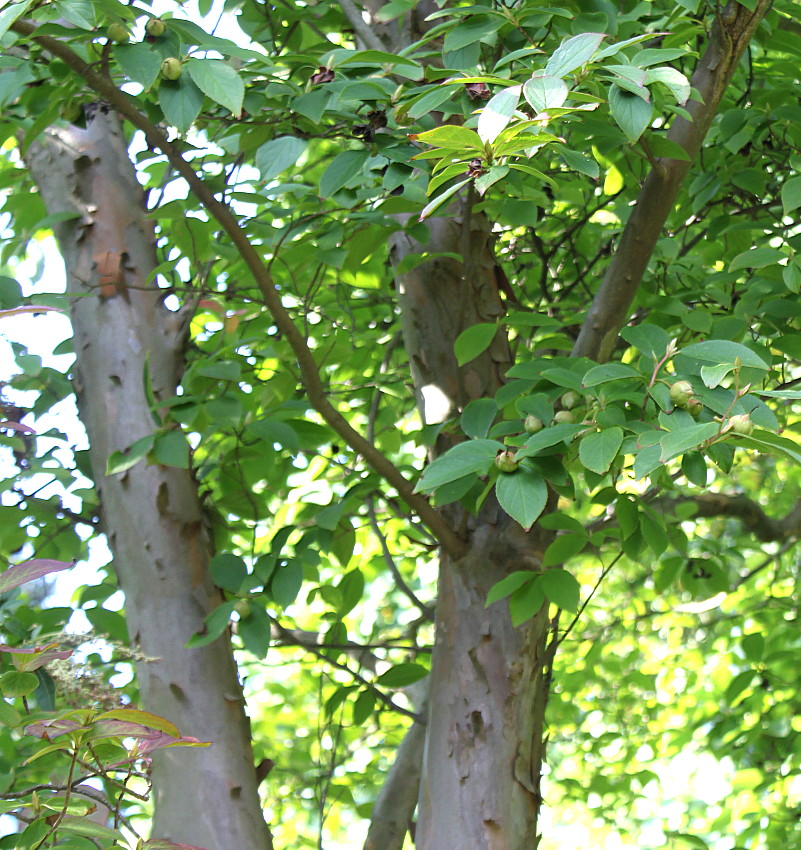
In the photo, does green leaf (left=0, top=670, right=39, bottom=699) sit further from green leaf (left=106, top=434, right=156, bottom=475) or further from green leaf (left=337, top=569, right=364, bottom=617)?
green leaf (left=337, top=569, right=364, bottom=617)

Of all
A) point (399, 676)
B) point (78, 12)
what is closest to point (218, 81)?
point (78, 12)

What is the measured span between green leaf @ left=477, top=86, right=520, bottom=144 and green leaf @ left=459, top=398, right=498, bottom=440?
683 mm

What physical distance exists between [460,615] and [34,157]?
1.57 meters

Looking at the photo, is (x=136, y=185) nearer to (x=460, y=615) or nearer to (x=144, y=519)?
(x=144, y=519)

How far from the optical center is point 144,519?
1941mm

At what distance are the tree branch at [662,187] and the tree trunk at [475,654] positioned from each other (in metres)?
0.30

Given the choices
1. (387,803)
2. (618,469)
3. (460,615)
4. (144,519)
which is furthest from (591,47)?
(387,803)

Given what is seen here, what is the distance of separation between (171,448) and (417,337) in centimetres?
68

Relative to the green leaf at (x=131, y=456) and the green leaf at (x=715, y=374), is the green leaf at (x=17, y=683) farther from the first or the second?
the green leaf at (x=715, y=374)

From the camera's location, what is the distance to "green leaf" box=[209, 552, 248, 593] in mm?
1816

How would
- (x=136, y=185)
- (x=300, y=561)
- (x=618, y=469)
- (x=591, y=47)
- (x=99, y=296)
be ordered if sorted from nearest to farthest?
(x=591, y=47), (x=618, y=469), (x=300, y=561), (x=99, y=296), (x=136, y=185)

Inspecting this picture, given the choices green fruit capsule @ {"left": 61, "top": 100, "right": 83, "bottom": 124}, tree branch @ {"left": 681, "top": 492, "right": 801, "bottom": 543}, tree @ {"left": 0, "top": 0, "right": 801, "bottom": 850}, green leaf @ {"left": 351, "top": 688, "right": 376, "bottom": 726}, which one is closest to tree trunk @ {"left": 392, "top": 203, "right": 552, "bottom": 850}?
tree @ {"left": 0, "top": 0, "right": 801, "bottom": 850}

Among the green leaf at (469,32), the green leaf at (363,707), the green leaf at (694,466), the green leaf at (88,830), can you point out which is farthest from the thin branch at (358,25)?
the green leaf at (88,830)

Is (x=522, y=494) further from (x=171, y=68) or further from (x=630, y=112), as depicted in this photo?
(x=171, y=68)
